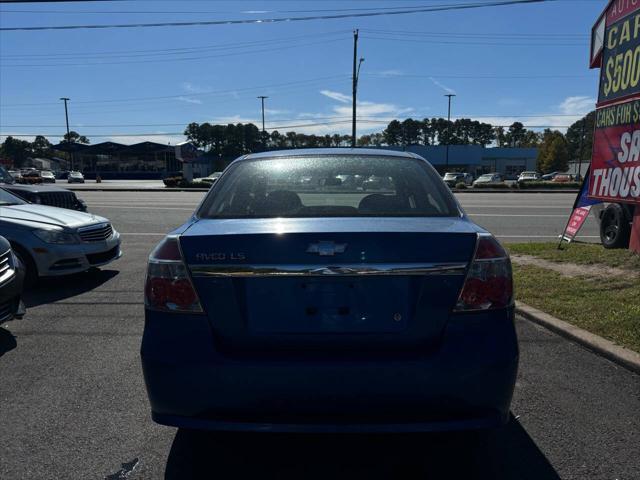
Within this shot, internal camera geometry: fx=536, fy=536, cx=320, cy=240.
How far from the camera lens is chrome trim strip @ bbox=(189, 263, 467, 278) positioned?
2.35 metres

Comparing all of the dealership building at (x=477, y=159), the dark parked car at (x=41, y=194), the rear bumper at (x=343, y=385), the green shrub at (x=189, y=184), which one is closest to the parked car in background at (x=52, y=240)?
the dark parked car at (x=41, y=194)

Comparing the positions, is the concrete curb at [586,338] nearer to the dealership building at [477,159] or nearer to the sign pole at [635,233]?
the sign pole at [635,233]

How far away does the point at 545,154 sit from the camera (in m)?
106

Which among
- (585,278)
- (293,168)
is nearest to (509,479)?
(293,168)

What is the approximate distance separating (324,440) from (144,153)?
85.6m

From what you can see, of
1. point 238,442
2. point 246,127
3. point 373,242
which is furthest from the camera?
point 246,127

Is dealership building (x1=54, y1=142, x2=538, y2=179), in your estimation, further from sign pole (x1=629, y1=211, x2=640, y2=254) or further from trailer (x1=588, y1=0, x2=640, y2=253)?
sign pole (x1=629, y1=211, x2=640, y2=254)

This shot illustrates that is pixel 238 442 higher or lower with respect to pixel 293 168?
lower

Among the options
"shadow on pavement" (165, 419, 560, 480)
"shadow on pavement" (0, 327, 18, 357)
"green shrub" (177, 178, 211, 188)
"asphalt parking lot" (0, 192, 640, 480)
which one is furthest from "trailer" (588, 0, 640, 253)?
"green shrub" (177, 178, 211, 188)

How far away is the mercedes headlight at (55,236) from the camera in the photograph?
6648mm

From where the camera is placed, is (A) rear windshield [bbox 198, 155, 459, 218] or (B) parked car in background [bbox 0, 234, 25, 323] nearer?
(A) rear windshield [bbox 198, 155, 459, 218]

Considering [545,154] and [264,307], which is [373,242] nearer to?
[264,307]

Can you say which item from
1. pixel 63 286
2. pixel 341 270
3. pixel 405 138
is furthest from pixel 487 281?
pixel 405 138

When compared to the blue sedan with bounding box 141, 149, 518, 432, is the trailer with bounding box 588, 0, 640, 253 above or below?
above
